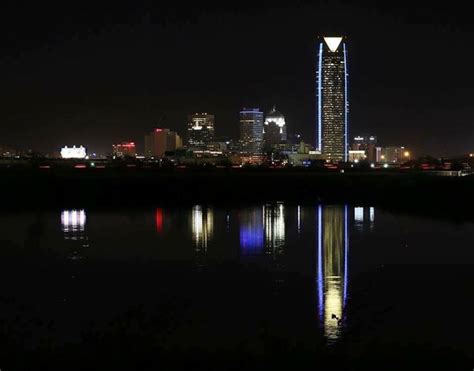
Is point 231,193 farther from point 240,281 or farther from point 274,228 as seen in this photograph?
point 240,281

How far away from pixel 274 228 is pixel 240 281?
15.4m

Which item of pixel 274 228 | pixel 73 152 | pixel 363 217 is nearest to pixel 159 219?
pixel 274 228

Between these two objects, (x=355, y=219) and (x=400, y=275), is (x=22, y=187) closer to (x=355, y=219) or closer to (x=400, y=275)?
(x=355, y=219)

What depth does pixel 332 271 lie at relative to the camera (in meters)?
22.5

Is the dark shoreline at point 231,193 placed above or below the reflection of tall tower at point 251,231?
above

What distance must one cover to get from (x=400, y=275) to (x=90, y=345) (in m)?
13.4

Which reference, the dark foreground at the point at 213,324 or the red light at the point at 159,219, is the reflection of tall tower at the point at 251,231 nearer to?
the red light at the point at 159,219

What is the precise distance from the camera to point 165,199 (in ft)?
189

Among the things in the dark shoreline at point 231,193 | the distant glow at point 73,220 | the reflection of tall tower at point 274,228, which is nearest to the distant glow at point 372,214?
the dark shoreline at point 231,193

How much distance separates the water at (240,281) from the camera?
13.5m

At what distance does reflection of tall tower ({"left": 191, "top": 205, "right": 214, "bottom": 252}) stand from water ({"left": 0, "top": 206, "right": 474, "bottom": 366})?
0.09 m

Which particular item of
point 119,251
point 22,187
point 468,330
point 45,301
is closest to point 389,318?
point 468,330

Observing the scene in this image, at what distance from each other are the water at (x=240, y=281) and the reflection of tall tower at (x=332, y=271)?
0.18 feet

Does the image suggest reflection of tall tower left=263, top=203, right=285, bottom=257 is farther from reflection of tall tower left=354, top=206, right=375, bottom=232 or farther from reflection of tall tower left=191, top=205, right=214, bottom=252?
reflection of tall tower left=354, top=206, right=375, bottom=232
